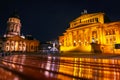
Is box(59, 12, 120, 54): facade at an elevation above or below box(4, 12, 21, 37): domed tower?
below

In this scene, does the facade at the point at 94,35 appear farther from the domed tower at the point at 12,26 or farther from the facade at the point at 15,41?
the domed tower at the point at 12,26

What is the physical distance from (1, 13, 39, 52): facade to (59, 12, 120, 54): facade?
122ft

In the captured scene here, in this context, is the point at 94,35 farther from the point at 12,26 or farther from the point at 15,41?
the point at 12,26

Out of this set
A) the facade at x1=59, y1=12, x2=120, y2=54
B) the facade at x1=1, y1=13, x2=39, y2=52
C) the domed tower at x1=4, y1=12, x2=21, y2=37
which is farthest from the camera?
the domed tower at x1=4, y1=12, x2=21, y2=37

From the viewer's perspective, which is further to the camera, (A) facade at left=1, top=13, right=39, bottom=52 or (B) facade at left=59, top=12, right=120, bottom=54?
(A) facade at left=1, top=13, right=39, bottom=52

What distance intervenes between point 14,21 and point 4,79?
10154 centimetres

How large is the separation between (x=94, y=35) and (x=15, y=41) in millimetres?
56009

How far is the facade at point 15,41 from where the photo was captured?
8650 centimetres

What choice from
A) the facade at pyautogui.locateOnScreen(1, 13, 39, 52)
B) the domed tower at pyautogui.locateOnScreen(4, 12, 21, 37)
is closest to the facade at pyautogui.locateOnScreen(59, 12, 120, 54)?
the facade at pyautogui.locateOnScreen(1, 13, 39, 52)

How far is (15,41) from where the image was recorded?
88.1 meters

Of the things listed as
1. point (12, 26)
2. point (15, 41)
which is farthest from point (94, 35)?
point (12, 26)

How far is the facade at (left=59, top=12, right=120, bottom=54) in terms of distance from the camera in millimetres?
43841

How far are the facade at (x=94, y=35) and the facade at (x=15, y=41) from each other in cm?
3732

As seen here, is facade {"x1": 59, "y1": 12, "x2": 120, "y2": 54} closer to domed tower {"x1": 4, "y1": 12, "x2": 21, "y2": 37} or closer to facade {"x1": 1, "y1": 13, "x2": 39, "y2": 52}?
facade {"x1": 1, "y1": 13, "x2": 39, "y2": 52}
